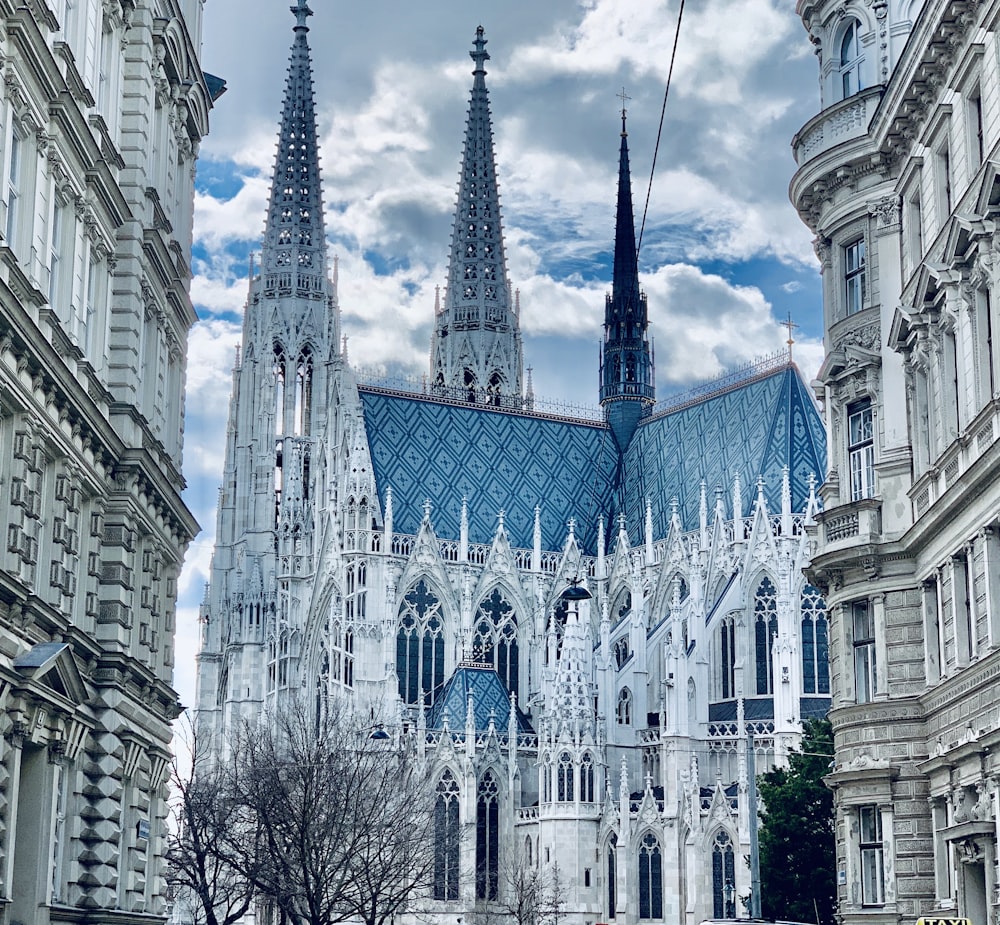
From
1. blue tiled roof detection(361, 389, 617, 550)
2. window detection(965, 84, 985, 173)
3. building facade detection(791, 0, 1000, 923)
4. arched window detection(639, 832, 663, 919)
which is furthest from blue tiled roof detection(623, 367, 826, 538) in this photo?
window detection(965, 84, 985, 173)

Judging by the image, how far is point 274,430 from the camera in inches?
4178

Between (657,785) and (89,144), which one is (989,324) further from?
(657,785)

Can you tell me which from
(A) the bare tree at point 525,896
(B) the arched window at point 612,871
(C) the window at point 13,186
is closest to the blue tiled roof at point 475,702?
(A) the bare tree at point 525,896

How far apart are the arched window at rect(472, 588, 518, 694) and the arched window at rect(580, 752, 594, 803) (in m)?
10.8

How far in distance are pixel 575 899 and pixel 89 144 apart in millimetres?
59144

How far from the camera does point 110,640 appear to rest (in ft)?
93.5

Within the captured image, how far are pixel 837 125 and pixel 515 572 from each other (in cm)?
6409

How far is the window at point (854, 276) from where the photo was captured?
31.7 m

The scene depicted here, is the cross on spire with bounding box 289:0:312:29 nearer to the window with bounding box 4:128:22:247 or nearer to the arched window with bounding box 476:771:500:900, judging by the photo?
the arched window with bounding box 476:771:500:900

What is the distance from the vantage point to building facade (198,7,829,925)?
79.8 meters

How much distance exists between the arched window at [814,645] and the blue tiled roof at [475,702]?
1544 cm

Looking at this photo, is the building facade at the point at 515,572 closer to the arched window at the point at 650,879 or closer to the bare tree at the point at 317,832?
the arched window at the point at 650,879

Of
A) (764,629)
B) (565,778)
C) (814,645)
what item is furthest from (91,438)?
(764,629)

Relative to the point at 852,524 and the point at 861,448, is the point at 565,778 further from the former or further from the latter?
the point at 852,524
